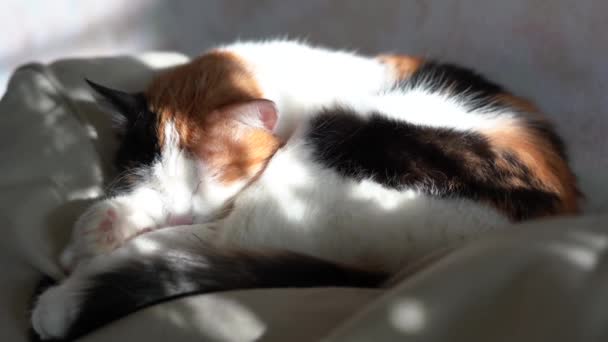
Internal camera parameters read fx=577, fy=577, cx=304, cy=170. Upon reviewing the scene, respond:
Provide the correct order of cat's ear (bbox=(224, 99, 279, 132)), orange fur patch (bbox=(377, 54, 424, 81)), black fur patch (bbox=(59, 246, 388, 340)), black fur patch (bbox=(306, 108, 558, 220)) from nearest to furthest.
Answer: black fur patch (bbox=(59, 246, 388, 340)), black fur patch (bbox=(306, 108, 558, 220)), cat's ear (bbox=(224, 99, 279, 132)), orange fur patch (bbox=(377, 54, 424, 81))

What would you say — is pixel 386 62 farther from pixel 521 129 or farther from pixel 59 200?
pixel 59 200

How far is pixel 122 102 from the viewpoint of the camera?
1024mm

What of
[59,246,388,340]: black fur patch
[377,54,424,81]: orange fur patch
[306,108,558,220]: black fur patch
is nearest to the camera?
[59,246,388,340]: black fur patch

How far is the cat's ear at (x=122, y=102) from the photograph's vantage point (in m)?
1.02

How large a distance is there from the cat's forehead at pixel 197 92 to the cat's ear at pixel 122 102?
0.03 m

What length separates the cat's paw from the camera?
0.88m

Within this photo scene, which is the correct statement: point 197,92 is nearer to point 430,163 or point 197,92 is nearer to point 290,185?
point 290,185

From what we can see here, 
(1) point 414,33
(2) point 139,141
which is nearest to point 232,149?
(2) point 139,141

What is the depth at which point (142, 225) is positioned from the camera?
94 centimetres

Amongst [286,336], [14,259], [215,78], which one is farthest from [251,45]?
[286,336]

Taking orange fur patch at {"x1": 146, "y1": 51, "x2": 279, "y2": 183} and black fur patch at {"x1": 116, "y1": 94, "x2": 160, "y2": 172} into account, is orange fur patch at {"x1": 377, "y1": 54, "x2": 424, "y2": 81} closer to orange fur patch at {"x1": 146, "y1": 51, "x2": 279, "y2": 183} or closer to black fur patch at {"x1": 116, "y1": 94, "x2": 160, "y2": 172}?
orange fur patch at {"x1": 146, "y1": 51, "x2": 279, "y2": 183}

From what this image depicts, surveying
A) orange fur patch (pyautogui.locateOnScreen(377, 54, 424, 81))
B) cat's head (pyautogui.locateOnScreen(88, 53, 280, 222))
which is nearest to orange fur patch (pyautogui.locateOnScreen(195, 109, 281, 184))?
cat's head (pyautogui.locateOnScreen(88, 53, 280, 222))

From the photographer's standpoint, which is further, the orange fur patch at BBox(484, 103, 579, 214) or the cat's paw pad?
the orange fur patch at BBox(484, 103, 579, 214)

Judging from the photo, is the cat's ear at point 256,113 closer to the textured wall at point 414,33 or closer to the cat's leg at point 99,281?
the cat's leg at point 99,281
